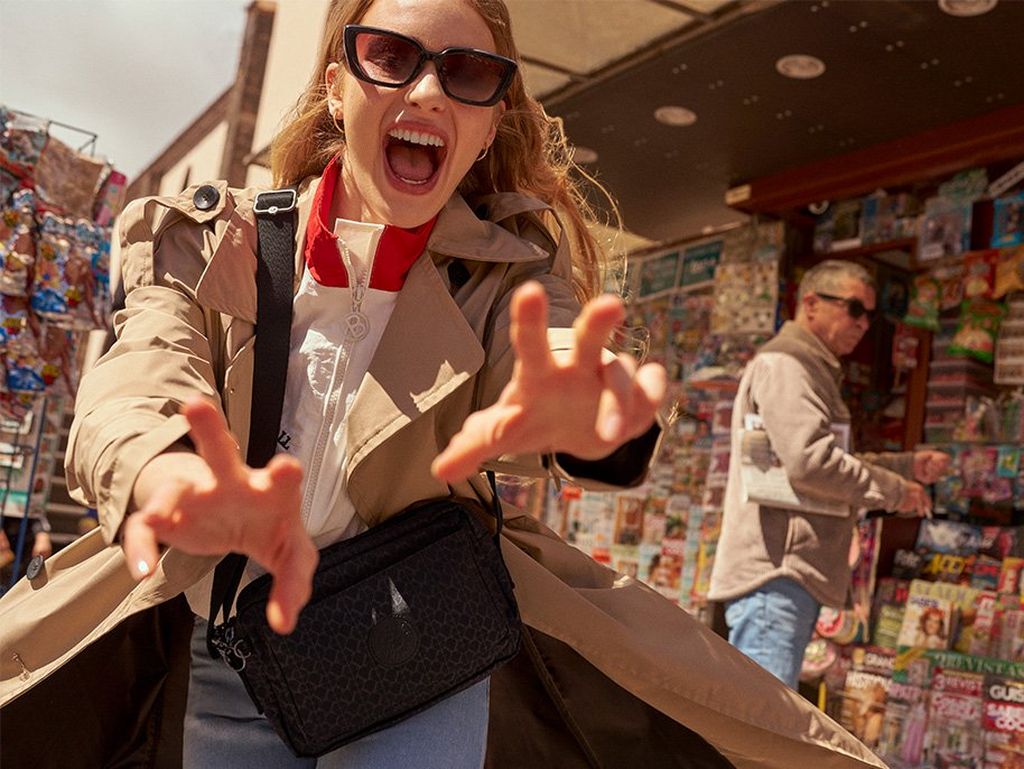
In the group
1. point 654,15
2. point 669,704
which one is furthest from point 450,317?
point 654,15

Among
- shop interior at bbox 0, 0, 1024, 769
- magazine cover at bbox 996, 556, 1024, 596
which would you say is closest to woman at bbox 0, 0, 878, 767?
shop interior at bbox 0, 0, 1024, 769

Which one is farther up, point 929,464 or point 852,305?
point 852,305

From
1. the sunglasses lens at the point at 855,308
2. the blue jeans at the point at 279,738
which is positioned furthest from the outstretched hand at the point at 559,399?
the sunglasses lens at the point at 855,308

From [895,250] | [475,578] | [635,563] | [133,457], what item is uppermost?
[895,250]

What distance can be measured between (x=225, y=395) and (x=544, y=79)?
480 cm

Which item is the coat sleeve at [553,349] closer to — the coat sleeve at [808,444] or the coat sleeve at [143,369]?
the coat sleeve at [143,369]

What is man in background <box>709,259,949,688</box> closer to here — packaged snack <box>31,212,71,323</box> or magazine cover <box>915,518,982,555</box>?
magazine cover <box>915,518,982,555</box>

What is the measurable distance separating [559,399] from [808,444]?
3051mm

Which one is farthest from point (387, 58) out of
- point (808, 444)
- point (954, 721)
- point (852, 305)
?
point (954, 721)

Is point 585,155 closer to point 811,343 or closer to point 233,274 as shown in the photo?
point 811,343

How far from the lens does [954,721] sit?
504 centimetres

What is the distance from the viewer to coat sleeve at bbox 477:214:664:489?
130 cm

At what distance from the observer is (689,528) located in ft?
22.7

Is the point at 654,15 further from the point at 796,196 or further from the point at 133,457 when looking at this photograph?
the point at 133,457
